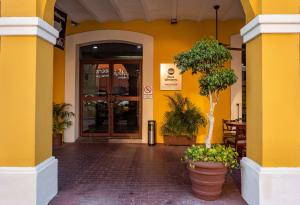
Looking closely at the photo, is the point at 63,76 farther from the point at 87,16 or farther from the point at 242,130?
the point at 242,130

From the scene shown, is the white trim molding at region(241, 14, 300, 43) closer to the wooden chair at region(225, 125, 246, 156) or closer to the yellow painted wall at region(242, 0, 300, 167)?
the yellow painted wall at region(242, 0, 300, 167)

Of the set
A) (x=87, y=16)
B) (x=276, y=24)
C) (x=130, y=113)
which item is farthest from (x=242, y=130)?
(x=87, y=16)

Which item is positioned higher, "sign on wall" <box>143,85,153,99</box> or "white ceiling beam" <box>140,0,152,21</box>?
"white ceiling beam" <box>140,0,152,21</box>

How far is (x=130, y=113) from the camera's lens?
26.3 ft

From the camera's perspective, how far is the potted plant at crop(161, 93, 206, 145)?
716cm

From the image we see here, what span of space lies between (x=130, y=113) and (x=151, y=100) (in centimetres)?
80

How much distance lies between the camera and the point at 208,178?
131 inches

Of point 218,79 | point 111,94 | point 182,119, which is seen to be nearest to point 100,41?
point 111,94

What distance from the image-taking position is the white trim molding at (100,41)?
770 cm

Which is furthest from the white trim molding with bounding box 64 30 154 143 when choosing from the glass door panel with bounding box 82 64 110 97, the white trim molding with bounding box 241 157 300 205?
the white trim molding with bounding box 241 157 300 205

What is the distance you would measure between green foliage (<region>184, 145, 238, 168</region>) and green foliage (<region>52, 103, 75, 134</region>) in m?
4.93

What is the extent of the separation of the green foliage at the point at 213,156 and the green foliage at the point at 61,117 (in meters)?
4.93

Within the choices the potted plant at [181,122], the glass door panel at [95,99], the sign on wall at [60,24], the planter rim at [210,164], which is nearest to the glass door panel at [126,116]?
the glass door panel at [95,99]

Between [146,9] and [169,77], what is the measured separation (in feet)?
6.48
